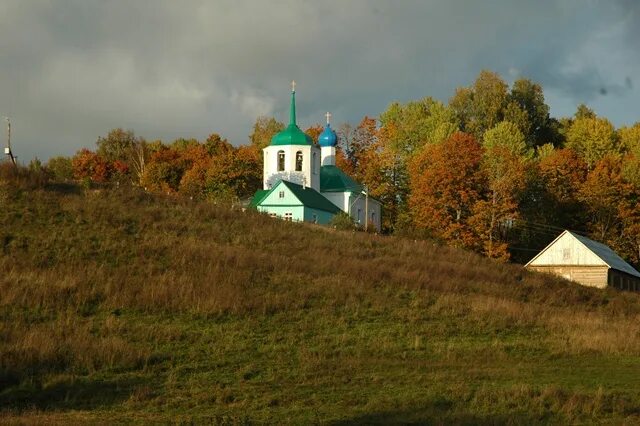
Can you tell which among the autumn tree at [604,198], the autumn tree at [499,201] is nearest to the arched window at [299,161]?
the autumn tree at [499,201]

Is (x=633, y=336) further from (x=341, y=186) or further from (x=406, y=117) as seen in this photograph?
(x=406, y=117)

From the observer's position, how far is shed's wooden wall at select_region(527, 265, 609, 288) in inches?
2438

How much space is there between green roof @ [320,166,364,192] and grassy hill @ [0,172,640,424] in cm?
2854

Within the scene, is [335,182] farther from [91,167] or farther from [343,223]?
[91,167]

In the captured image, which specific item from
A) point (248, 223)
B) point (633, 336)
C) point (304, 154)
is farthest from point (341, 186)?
point (633, 336)

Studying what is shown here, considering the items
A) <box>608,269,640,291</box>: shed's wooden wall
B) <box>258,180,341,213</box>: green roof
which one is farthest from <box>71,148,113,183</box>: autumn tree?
<box>608,269,640,291</box>: shed's wooden wall

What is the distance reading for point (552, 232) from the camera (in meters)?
77.6

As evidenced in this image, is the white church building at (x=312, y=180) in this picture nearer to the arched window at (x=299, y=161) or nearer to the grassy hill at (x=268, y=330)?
the arched window at (x=299, y=161)

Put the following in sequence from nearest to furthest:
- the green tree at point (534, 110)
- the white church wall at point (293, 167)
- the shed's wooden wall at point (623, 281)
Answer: the shed's wooden wall at point (623, 281), the white church wall at point (293, 167), the green tree at point (534, 110)

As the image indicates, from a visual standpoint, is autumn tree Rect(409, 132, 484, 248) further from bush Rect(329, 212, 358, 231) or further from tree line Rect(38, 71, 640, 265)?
bush Rect(329, 212, 358, 231)

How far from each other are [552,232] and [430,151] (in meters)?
12.2

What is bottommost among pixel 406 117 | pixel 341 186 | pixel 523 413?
pixel 523 413

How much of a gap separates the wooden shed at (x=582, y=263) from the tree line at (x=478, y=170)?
12.4 ft

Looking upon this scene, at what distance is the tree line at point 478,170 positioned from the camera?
7081cm
